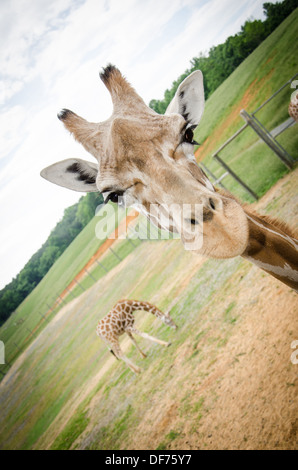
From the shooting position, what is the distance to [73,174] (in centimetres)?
314

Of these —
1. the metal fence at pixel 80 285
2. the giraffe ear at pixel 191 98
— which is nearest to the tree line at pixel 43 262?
the metal fence at pixel 80 285

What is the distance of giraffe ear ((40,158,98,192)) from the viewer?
3015mm

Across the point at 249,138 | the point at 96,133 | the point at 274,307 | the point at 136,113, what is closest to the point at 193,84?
the point at 136,113

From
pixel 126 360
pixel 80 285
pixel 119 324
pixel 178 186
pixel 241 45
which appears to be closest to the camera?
pixel 178 186

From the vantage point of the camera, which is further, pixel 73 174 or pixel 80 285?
pixel 80 285

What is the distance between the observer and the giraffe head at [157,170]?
1.57 metres

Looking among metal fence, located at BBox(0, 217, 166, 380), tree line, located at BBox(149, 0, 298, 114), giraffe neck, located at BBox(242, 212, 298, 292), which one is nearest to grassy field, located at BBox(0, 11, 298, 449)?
giraffe neck, located at BBox(242, 212, 298, 292)

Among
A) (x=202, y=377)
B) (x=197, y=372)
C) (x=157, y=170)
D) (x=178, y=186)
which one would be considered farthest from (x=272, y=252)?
(x=197, y=372)

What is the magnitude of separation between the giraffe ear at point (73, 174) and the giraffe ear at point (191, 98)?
1.11 metres

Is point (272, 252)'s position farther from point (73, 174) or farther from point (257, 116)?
point (257, 116)

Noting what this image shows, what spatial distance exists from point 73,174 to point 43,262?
90.1 meters

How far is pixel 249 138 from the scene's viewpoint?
62.4 ft
